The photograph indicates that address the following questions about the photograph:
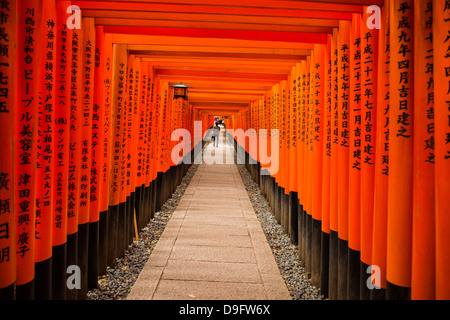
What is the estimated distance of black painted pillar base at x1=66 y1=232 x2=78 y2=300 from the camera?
3.87 m

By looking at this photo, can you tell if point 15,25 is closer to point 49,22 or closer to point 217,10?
Result: point 49,22

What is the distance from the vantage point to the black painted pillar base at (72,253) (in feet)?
12.7

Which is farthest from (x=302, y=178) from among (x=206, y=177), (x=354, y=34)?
(x=206, y=177)

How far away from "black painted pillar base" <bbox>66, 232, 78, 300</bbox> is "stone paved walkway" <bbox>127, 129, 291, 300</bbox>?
825mm

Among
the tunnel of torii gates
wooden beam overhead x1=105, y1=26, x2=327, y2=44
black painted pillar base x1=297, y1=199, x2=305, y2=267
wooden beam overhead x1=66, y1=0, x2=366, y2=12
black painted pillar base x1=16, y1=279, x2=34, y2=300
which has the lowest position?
black painted pillar base x1=297, y1=199, x2=305, y2=267

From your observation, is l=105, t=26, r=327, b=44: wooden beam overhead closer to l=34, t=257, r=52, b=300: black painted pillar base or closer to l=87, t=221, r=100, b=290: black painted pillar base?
l=87, t=221, r=100, b=290: black painted pillar base

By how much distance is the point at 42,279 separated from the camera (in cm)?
310

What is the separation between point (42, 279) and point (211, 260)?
327 centimetres

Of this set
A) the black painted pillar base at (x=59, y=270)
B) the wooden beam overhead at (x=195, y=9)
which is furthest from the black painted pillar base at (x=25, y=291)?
the wooden beam overhead at (x=195, y=9)

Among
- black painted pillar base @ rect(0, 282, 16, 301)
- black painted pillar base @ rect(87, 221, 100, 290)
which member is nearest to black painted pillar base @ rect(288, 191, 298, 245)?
black painted pillar base @ rect(87, 221, 100, 290)

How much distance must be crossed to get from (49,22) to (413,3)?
3.28 meters

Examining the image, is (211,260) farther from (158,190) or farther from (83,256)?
(158,190)

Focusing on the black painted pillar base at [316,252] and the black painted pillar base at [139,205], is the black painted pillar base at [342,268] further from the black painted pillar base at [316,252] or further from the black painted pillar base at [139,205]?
the black painted pillar base at [139,205]

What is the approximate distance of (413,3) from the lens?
2654 mm
